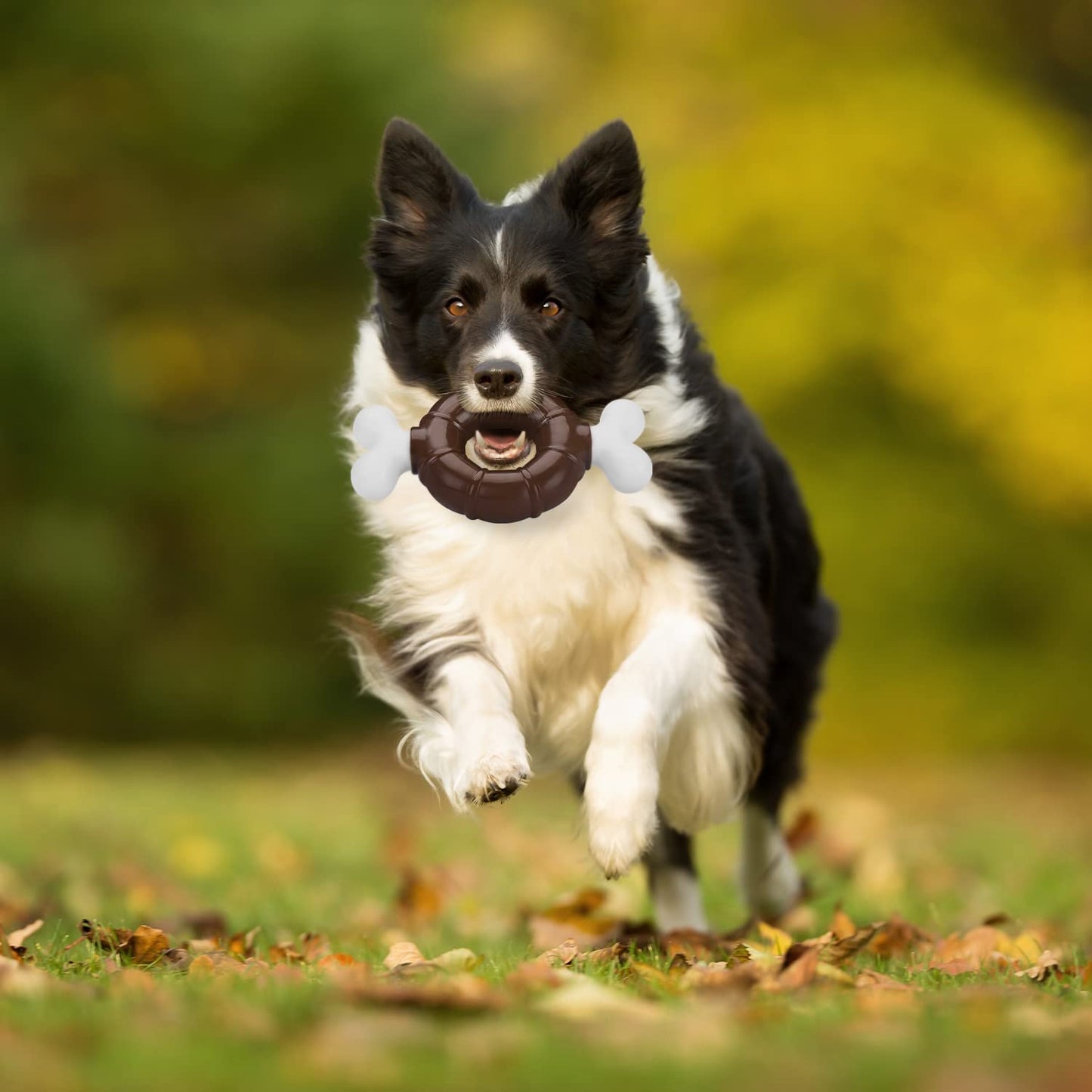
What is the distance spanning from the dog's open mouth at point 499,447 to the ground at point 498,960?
1.14m

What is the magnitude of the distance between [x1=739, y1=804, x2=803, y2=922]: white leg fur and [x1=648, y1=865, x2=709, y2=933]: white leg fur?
351mm

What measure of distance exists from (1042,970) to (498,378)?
189 cm

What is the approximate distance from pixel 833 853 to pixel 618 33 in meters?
11.3

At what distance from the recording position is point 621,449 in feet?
14.9

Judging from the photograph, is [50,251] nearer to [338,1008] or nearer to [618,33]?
[618,33]

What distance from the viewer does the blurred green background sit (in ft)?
47.0

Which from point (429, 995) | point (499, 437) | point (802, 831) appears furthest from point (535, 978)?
point (802, 831)

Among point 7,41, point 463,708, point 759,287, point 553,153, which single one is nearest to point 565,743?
point 463,708

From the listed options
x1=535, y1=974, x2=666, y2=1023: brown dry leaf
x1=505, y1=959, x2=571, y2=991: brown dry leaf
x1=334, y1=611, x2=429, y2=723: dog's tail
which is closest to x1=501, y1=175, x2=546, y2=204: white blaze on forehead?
x1=334, y1=611, x2=429, y2=723: dog's tail

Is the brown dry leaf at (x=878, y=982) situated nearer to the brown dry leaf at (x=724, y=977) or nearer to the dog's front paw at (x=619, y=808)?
the brown dry leaf at (x=724, y=977)

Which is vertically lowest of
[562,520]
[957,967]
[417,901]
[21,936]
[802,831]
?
[417,901]

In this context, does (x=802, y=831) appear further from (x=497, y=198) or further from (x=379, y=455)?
(x=497, y=198)

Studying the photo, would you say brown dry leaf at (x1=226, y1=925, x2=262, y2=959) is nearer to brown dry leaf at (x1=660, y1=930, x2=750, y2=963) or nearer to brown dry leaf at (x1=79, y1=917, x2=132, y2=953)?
brown dry leaf at (x1=79, y1=917, x2=132, y2=953)

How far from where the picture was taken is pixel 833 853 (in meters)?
7.17
